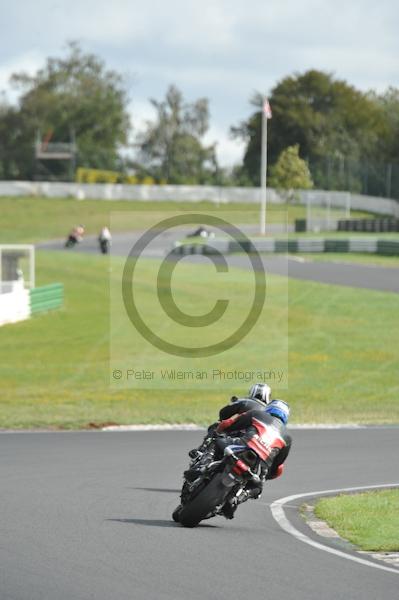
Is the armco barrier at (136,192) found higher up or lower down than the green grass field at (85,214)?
higher up

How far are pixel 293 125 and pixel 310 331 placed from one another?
8107cm

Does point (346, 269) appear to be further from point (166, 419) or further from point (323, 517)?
point (323, 517)

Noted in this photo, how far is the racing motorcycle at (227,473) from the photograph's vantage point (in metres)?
10.5

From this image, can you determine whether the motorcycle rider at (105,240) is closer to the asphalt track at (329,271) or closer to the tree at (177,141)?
the asphalt track at (329,271)

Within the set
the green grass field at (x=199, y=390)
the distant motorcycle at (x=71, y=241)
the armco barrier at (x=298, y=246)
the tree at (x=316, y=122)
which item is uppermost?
the tree at (x=316, y=122)

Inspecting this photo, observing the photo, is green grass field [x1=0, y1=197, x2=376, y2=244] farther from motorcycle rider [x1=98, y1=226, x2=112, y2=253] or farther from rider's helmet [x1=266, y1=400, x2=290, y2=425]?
rider's helmet [x1=266, y1=400, x2=290, y2=425]

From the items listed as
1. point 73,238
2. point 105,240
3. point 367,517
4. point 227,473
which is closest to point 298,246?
point 105,240

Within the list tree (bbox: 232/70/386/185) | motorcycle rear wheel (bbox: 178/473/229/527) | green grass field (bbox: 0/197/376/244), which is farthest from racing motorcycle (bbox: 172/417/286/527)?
tree (bbox: 232/70/386/185)

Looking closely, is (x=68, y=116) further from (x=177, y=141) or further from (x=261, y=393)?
(x=261, y=393)

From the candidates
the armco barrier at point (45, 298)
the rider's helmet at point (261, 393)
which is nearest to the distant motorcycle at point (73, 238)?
the armco barrier at point (45, 298)

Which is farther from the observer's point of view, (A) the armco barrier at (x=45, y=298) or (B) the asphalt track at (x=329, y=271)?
(B) the asphalt track at (x=329, y=271)

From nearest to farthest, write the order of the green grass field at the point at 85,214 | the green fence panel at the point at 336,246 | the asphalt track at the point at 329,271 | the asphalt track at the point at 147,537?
1. the asphalt track at the point at 147,537
2. the asphalt track at the point at 329,271
3. the green fence panel at the point at 336,246
4. the green grass field at the point at 85,214

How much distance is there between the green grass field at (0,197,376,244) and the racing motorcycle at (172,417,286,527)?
68.9 meters

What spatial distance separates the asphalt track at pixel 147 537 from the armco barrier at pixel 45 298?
68.3ft
